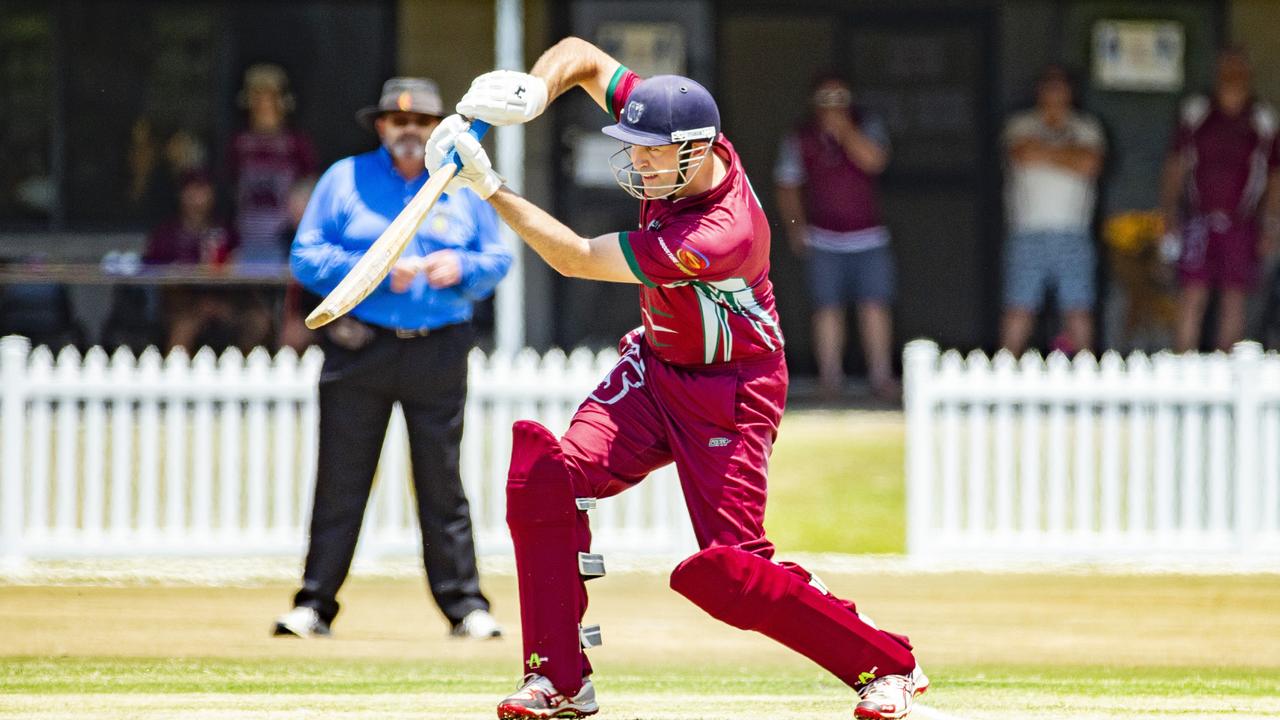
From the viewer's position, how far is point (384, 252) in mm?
5535

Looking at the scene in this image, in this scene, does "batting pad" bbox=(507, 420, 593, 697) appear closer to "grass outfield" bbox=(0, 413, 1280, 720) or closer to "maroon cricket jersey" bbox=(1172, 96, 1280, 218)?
"grass outfield" bbox=(0, 413, 1280, 720)

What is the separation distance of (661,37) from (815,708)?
9.22 m

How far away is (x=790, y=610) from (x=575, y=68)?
5.58 ft

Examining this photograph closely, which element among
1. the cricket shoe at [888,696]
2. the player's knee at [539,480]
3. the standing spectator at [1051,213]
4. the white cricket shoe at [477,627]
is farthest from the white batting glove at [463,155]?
the standing spectator at [1051,213]

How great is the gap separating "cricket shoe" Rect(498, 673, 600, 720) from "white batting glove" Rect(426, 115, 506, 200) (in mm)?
1343

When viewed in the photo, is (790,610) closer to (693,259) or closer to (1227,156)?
(693,259)

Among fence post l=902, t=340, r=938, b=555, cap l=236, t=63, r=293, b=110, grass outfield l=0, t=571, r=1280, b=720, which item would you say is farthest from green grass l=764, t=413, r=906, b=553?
cap l=236, t=63, r=293, b=110

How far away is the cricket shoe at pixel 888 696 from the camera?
5684 mm

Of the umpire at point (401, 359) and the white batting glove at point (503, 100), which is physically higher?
the white batting glove at point (503, 100)

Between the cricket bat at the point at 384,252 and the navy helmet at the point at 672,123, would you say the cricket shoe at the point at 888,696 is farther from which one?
the cricket bat at the point at 384,252

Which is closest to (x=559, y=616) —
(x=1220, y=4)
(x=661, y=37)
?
(x=661, y=37)

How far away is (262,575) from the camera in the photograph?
10062 mm

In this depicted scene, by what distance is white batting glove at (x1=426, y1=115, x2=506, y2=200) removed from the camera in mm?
5473

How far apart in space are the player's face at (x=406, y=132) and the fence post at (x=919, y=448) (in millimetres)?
3222
